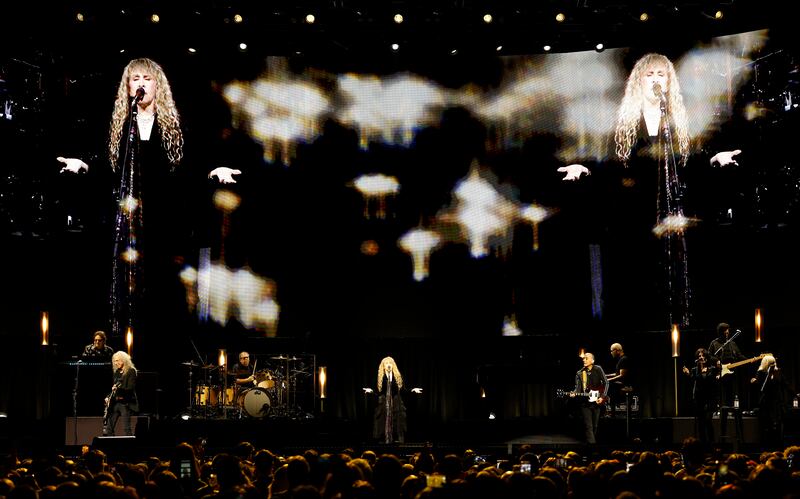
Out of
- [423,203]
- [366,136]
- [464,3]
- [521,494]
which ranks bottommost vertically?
[521,494]

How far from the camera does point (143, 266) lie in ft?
64.0

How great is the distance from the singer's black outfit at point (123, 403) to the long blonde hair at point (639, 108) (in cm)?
1051

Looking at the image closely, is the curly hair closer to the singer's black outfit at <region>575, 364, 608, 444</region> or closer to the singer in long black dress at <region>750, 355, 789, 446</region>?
the singer in long black dress at <region>750, 355, 789, 446</region>

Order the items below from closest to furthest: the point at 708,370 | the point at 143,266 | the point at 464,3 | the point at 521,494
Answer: the point at 521,494 → the point at 708,370 → the point at 464,3 → the point at 143,266

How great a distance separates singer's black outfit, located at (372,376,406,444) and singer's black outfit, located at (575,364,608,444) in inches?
122

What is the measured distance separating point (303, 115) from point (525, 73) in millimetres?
4535

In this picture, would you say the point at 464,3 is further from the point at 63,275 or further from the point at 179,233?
the point at 63,275

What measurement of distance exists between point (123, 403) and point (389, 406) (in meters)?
4.65

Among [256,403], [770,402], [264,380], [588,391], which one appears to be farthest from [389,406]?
[770,402]

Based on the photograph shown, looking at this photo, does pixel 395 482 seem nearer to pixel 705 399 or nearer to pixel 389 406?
pixel 705 399

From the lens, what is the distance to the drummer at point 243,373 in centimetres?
1845

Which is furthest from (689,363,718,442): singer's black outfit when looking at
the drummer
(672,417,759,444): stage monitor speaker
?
the drummer

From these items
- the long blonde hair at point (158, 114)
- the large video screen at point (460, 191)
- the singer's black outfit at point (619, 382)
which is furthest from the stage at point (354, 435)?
the long blonde hair at point (158, 114)

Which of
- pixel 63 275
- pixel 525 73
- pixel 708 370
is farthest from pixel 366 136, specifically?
pixel 708 370
